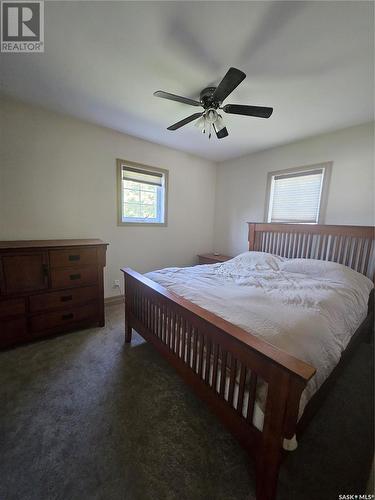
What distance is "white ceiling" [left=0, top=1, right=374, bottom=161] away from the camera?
4.03 ft

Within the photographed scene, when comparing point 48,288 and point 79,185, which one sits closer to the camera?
point 48,288

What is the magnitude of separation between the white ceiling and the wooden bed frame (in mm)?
1842

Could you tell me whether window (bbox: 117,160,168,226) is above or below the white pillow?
above

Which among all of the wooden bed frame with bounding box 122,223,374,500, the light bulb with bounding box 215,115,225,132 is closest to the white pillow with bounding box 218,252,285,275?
the wooden bed frame with bounding box 122,223,374,500

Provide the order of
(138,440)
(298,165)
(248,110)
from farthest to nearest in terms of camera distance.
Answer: (298,165) → (248,110) → (138,440)

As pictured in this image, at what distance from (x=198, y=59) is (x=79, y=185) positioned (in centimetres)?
203

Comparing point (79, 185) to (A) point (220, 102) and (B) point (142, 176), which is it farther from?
(A) point (220, 102)

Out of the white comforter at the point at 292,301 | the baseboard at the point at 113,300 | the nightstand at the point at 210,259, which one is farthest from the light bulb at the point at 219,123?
the baseboard at the point at 113,300

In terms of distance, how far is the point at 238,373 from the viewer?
104 centimetres

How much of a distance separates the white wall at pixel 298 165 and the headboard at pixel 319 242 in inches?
9.5

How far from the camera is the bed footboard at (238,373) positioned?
803 millimetres

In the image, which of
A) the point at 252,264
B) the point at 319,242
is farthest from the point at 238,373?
the point at 319,242

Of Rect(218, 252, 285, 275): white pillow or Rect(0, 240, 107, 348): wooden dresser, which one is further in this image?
Rect(218, 252, 285, 275): white pillow

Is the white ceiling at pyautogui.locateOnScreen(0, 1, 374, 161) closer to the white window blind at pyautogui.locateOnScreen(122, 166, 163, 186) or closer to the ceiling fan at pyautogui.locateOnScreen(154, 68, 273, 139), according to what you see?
the ceiling fan at pyautogui.locateOnScreen(154, 68, 273, 139)
